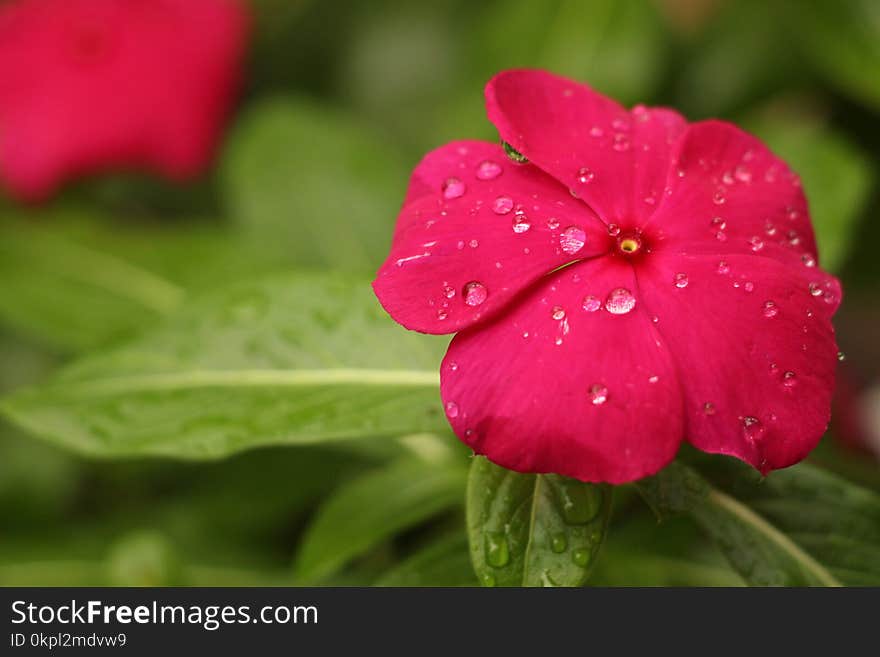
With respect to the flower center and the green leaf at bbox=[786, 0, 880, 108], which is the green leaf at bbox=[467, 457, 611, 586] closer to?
the flower center

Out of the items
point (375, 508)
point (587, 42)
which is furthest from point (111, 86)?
point (375, 508)

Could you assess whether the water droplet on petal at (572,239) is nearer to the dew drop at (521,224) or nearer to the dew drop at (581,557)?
the dew drop at (521,224)

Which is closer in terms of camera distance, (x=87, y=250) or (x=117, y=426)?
(x=117, y=426)

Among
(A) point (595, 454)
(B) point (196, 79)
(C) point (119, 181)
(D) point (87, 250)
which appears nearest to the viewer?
(A) point (595, 454)

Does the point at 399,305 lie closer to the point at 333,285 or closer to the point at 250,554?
the point at 333,285
